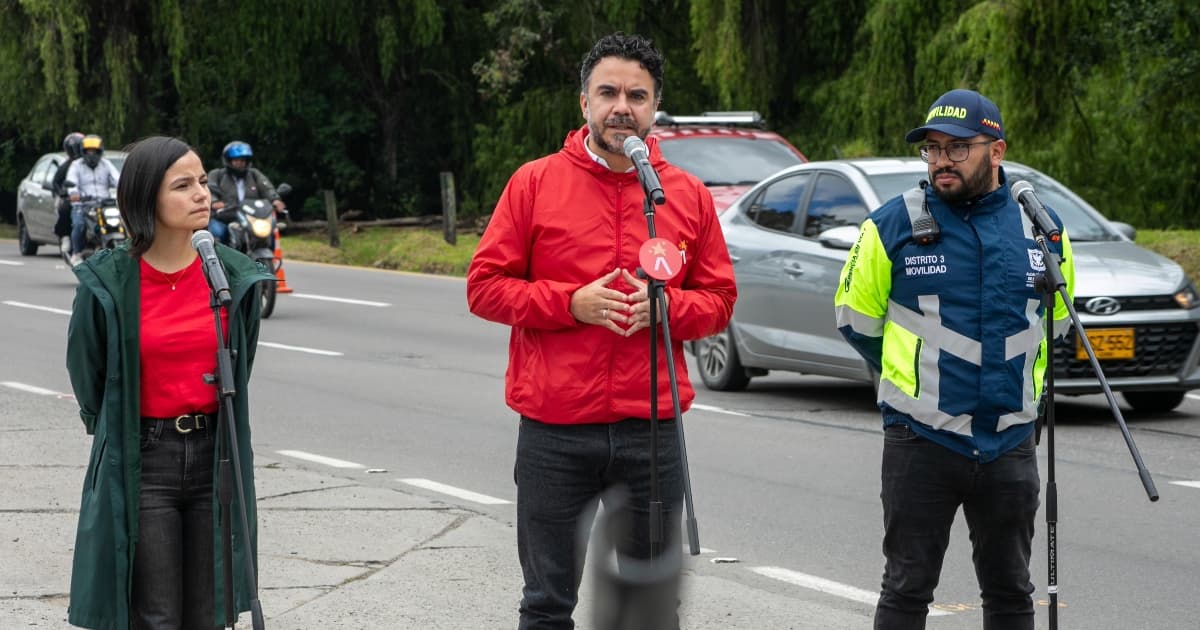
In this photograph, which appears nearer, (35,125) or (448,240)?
(448,240)

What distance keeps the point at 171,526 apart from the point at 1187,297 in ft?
25.7

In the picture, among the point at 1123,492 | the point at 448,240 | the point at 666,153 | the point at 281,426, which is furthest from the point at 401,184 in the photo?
the point at 1123,492

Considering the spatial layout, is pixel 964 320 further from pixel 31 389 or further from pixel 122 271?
pixel 31 389

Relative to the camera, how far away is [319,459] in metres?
10.3

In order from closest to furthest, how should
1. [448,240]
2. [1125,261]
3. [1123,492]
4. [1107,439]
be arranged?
[1123,492], [1107,439], [1125,261], [448,240]

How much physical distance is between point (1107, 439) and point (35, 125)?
28.0 meters

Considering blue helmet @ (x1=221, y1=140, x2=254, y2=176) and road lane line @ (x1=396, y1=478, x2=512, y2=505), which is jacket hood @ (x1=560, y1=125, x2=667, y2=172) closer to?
road lane line @ (x1=396, y1=478, x2=512, y2=505)

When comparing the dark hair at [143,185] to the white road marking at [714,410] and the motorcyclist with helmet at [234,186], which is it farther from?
the motorcyclist with helmet at [234,186]

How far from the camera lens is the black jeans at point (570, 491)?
471 centimetres

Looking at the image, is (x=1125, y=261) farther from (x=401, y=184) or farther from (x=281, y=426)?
(x=401, y=184)

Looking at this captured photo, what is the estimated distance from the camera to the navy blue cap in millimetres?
5020

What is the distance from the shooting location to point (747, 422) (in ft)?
38.6

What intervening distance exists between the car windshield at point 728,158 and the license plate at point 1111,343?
675 cm

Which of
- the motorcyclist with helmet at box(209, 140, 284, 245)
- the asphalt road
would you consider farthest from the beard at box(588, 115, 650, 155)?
the motorcyclist with helmet at box(209, 140, 284, 245)
